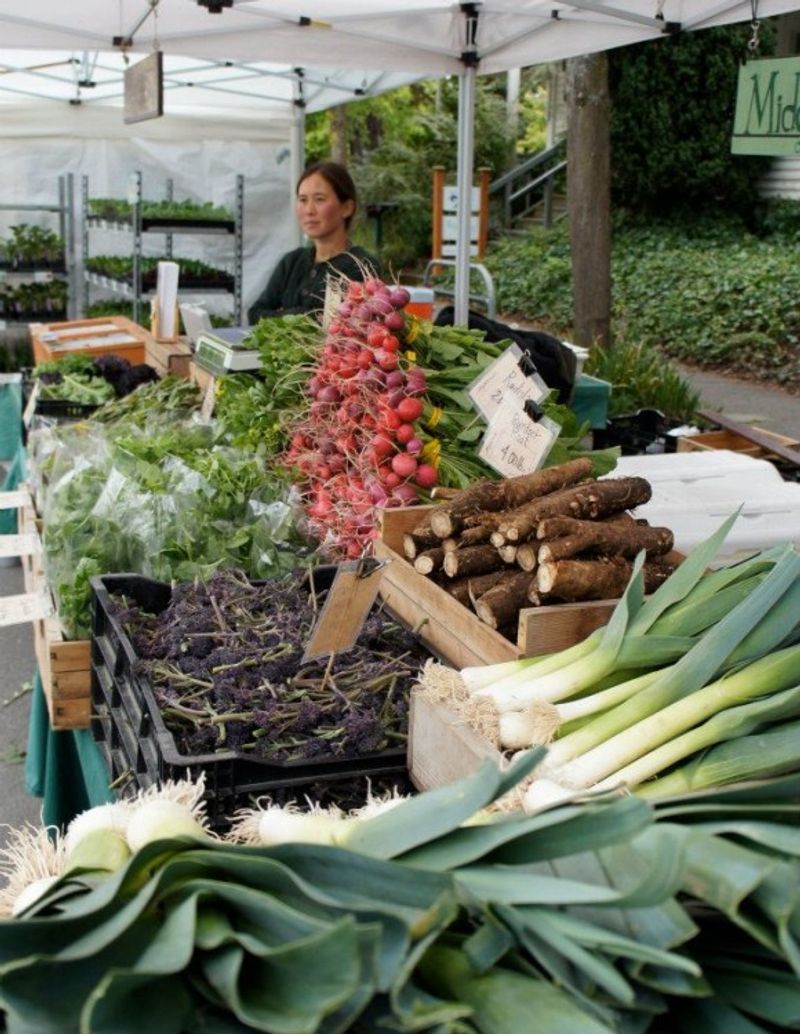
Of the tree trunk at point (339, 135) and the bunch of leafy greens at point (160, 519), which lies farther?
the tree trunk at point (339, 135)

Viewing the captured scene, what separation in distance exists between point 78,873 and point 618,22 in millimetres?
4860

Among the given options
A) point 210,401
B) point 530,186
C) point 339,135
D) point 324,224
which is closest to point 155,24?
point 324,224

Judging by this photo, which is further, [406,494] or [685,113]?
[685,113]

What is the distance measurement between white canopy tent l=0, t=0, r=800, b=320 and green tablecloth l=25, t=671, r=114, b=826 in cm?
307

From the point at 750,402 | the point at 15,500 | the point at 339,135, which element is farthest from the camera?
the point at 339,135

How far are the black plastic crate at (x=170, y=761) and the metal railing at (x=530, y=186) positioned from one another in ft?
63.5

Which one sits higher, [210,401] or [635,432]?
[210,401]

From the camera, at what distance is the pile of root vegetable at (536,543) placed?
2.32 meters

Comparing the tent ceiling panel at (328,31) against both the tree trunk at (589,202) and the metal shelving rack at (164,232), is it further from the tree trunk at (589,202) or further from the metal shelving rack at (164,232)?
the metal shelving rack at (164,232)

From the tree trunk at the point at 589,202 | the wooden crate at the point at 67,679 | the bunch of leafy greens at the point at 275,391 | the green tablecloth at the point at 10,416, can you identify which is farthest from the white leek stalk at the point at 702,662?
the tree trunk at the point at 589,202

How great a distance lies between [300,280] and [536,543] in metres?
3.72

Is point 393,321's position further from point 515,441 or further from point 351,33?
point 351,33

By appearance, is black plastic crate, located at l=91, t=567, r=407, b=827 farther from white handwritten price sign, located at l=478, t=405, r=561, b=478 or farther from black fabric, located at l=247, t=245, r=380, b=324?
black fabric, located at l=247, t=245, r=380, b=324

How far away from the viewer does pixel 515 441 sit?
123 inches
